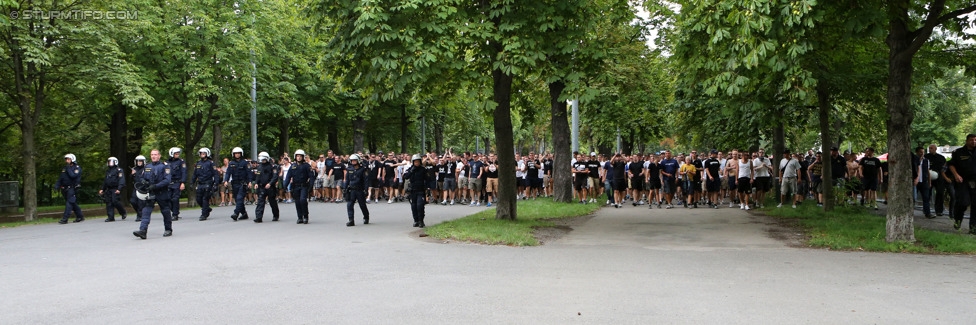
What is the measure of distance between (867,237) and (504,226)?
6.06 meters

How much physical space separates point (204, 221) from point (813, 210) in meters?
14.6

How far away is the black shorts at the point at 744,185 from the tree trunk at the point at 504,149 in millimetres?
7526

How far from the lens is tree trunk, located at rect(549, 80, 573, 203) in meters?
19.4

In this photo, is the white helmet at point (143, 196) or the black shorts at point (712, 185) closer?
the white helmet at point (143, 196)

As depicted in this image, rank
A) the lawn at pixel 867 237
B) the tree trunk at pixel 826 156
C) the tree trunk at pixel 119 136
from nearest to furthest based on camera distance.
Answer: the lawn at pixel 867 237
the tree trunk at pixel 826 156
the tree trunk at pixel 119 136

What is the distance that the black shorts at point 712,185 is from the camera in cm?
1939

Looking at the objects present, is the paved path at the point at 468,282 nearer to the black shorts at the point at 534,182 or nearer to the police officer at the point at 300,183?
the police officer at the point at 300,183

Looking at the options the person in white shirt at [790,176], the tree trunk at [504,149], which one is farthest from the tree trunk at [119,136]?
the person in white shirt at [790,176]

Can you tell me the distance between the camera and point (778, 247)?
10.8m

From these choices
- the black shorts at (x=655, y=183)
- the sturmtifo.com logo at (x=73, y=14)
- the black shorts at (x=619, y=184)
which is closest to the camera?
the sturmtifo.com logo at (x=73, y=14)

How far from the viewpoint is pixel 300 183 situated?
622 inches

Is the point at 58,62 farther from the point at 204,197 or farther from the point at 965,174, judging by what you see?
the point at 965,174

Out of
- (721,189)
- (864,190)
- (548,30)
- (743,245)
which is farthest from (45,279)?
(864,190)

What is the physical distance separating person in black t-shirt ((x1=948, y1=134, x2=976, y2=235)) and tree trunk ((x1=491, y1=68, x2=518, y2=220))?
7.96 metres
